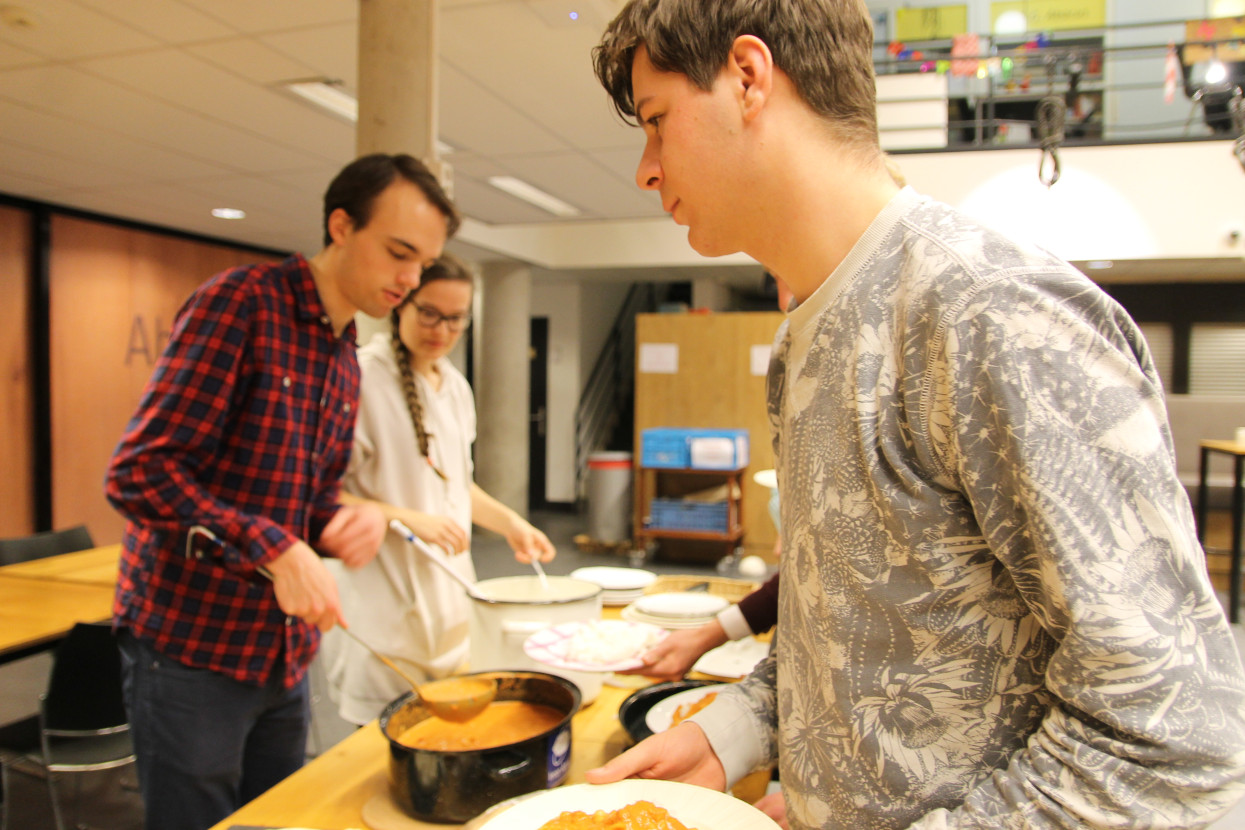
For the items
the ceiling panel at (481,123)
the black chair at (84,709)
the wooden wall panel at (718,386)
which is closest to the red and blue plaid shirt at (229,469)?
the black chair at (84,709)

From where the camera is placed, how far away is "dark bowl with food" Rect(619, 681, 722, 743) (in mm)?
1342

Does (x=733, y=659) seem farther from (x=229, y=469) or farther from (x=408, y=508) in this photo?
(x=229, y=469)

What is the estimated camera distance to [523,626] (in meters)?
1.50

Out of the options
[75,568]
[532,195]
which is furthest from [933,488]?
[532,195]

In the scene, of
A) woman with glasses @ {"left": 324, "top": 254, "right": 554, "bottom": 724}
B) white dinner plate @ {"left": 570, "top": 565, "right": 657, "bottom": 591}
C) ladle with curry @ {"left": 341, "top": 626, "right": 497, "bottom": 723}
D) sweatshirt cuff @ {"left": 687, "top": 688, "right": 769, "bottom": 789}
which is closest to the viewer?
sweatshirt cuff @ {"left": 687, "top": 688, "right": 769, "bottom": 789}

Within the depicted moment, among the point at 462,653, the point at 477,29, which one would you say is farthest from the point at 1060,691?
the point at 477,29

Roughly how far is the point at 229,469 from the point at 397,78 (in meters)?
1.78

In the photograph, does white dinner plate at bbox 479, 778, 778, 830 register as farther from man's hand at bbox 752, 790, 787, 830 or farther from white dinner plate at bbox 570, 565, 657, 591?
white dinner plate at bbox 570, 565, 657, 591

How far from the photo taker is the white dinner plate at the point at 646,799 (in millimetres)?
802

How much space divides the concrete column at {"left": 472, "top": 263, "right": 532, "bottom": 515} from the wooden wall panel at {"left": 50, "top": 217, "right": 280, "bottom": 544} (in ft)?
9.73

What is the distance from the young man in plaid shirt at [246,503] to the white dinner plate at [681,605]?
2.27ft

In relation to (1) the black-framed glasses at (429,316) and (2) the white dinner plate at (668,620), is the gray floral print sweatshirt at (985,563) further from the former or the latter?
Answer: (1) the black-framed glasses at (429,316)

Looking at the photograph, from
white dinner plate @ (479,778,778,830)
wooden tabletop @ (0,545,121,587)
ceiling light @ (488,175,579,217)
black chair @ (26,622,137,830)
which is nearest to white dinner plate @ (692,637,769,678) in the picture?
white dinner plate @ (479,778,778,830)

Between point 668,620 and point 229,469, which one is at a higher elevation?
point 229,469
